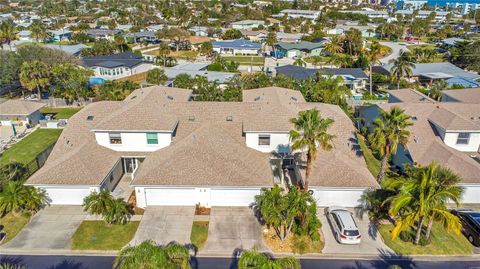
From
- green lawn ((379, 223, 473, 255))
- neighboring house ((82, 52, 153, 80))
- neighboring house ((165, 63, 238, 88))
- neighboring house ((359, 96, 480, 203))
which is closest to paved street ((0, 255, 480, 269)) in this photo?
green lawn ((379, 223, 473, 255))

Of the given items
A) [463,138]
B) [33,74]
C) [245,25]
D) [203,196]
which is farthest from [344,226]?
[245,25]

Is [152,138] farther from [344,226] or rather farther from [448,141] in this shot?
[448,141]

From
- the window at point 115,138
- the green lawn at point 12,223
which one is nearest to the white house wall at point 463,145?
the window at point 115,138

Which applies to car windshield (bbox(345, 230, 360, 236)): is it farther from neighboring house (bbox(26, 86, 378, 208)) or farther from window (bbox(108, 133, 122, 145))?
window (bbox(108, 133, 122, 145))

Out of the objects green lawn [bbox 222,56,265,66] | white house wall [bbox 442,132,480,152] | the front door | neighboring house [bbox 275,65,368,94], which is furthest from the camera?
green lawn [bbox 222,56,265,66]

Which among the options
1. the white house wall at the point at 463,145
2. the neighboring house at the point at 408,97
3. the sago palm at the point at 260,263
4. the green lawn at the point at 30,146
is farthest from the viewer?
the neighboring house at the point at 408,97

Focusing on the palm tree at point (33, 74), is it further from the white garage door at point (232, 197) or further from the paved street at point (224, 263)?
the white garage door at point (232, 197)
